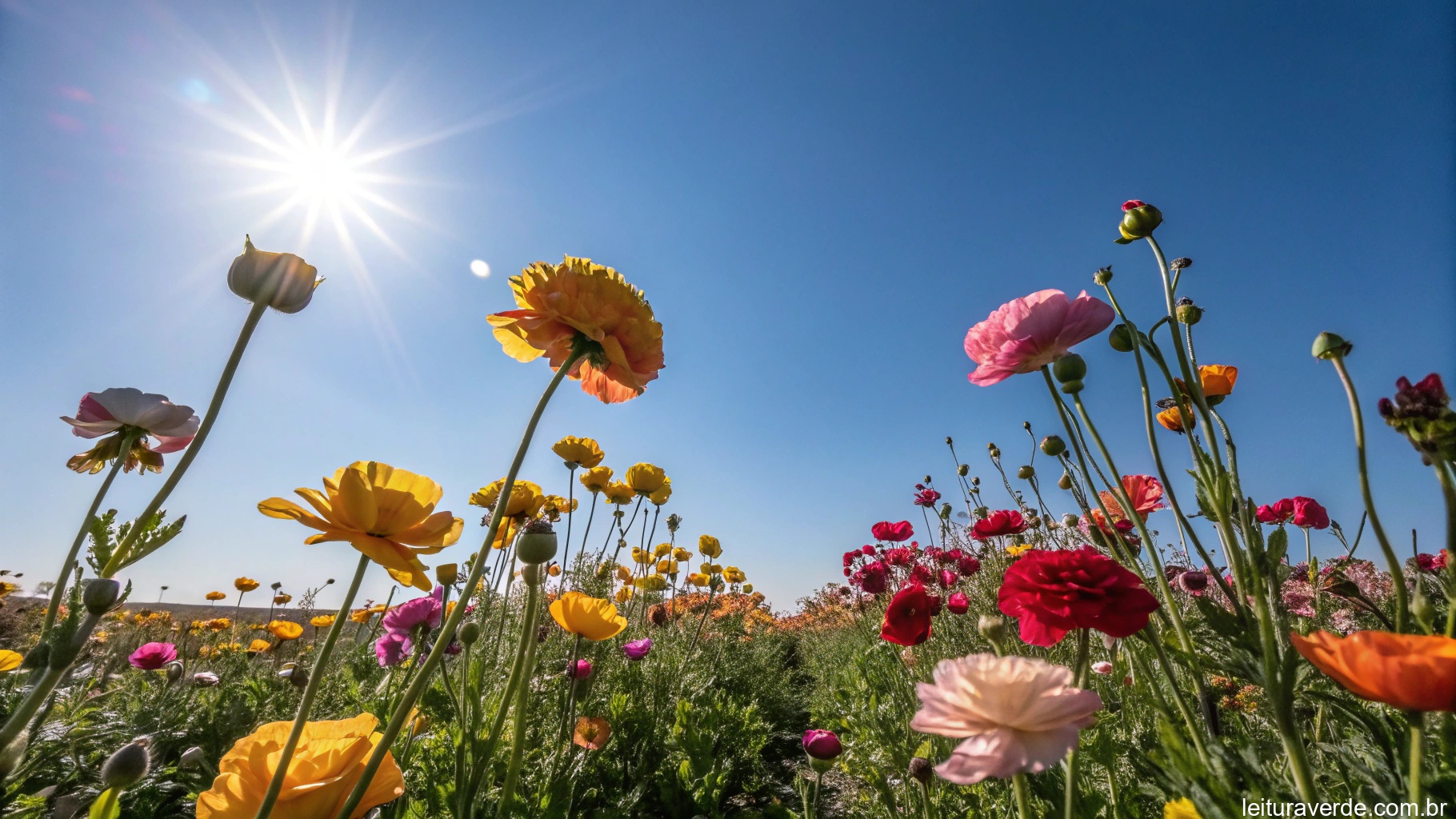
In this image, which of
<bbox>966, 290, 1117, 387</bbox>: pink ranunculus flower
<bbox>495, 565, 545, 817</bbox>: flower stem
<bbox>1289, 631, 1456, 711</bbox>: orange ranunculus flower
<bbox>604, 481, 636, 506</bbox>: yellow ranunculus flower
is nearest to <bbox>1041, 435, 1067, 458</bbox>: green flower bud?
<bbox>966, 290, 1117, 387</bbox>: pink ranunculus flower

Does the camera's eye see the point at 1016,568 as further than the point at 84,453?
No

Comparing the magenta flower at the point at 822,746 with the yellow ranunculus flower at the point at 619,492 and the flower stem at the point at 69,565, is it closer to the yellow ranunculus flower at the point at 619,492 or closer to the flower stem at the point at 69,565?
the flower stem at the point at 69,565

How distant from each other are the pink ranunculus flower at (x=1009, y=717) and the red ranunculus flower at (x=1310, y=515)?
271cm

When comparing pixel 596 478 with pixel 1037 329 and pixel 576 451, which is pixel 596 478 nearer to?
pixel 576 451

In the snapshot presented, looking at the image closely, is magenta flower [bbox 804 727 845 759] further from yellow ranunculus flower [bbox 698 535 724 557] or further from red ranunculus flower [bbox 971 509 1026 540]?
yellow ranunculus flower [bbox 698 535 724 557]

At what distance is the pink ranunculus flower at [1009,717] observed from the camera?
603mm

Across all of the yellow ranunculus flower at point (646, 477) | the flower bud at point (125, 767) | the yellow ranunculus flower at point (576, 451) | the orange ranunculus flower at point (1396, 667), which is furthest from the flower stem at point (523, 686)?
the yellow ranunculus flower at point (646, 477)

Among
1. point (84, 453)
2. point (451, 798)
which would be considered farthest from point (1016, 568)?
point (84, 453)

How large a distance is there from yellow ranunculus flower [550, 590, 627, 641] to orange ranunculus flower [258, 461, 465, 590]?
0.96 m

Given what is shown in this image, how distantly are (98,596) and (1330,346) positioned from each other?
1.75 meters

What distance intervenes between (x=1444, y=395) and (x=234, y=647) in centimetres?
671

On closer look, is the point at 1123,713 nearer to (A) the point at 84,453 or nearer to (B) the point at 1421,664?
(B) the point at 1421,664

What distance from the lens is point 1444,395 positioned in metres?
0.70

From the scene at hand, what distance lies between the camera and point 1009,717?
2.05ft
